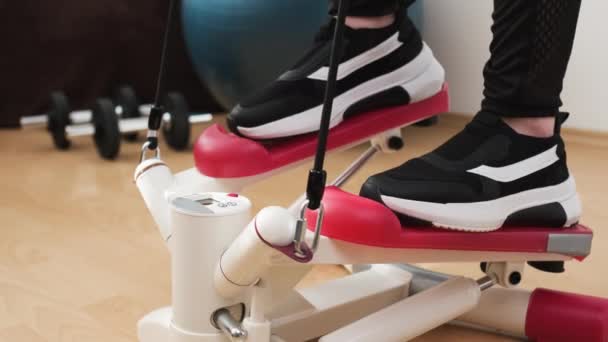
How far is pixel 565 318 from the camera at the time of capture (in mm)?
945

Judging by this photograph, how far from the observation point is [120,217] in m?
1.58

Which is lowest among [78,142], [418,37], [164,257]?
[78,142]

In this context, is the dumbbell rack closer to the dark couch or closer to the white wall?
the dark couch

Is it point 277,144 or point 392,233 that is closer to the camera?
point 392,233

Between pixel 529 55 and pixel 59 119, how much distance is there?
66.2 inches

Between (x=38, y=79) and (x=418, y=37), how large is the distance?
1.83 meters

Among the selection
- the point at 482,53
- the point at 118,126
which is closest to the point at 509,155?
the point at 118,126

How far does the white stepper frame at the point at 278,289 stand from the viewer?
76 centimetres

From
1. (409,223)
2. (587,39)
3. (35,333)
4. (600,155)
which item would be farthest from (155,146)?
(587,39)

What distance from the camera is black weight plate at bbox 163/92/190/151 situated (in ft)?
7.27

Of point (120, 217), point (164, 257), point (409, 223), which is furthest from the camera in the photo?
point (120, 217)

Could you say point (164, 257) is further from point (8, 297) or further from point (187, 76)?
point (187, 76)

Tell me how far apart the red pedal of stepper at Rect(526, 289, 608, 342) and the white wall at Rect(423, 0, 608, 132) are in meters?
1.64

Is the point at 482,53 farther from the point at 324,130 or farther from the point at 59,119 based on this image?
the point at 324,130
